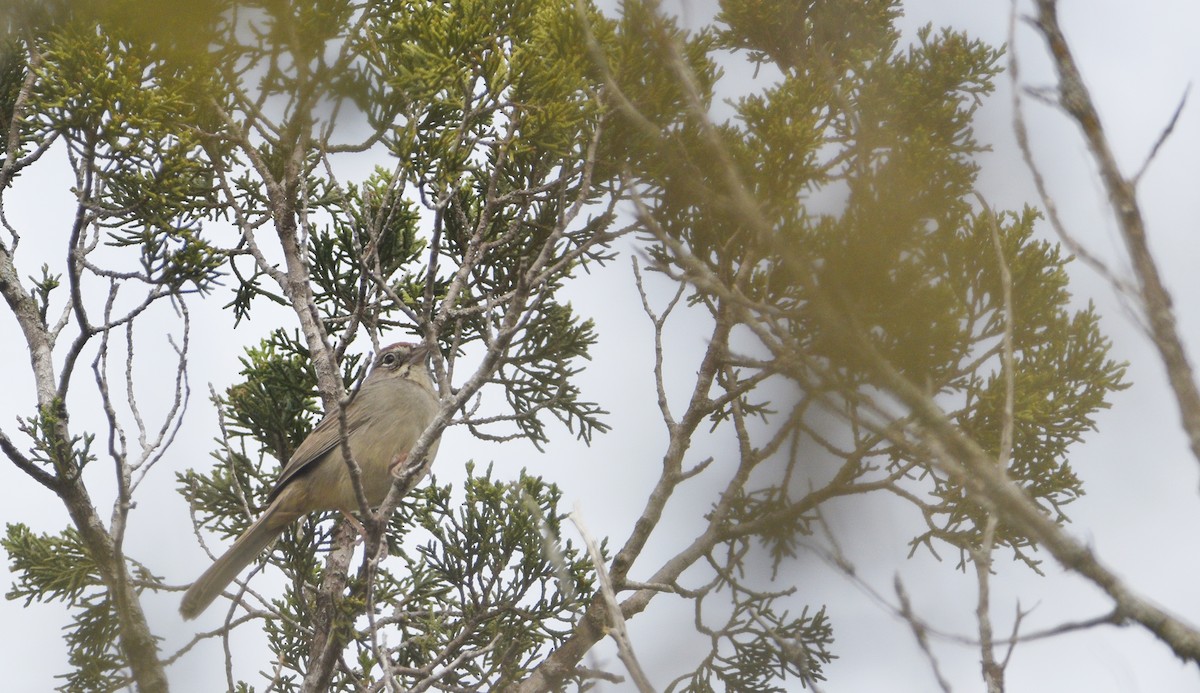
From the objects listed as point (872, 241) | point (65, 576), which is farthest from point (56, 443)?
point (872, 241)

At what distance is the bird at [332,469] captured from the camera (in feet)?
18.7

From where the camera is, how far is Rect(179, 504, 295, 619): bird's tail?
227 inches

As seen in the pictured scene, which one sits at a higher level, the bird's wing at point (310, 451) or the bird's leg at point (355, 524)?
the bird's wing at point (310, 451)

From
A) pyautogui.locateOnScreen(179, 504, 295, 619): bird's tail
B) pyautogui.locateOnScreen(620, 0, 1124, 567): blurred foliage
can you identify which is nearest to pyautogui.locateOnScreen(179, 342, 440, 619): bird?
pyautogui.locateOnScreen(179, 504, 295, 619): bird's tail

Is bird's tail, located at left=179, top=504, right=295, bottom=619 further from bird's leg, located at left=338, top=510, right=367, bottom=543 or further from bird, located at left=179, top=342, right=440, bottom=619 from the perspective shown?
bird's leg, located at left=338, top=510, right=367, bottom=543

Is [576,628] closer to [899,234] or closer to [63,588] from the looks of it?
[63,588]

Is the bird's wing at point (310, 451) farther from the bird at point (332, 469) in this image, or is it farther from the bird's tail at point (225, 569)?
the bird's tail at point (225, 569)

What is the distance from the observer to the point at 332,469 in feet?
19.2

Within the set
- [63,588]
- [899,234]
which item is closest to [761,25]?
[899,234]

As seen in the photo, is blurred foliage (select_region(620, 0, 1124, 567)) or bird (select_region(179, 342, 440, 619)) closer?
blurred foliage (select_region(620, 0, 1124, 567))

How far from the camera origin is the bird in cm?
570

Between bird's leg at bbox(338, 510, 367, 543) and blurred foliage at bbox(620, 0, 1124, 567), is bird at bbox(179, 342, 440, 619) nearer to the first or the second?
bird's leg at bbox(338, 510, 367, 543)

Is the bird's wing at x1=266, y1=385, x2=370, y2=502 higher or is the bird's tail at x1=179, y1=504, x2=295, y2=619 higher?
the bird's wing at x1=266, y1=385, x2=370, y2=502

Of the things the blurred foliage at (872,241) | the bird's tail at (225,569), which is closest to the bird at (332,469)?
the bird's tail at (225,569)
